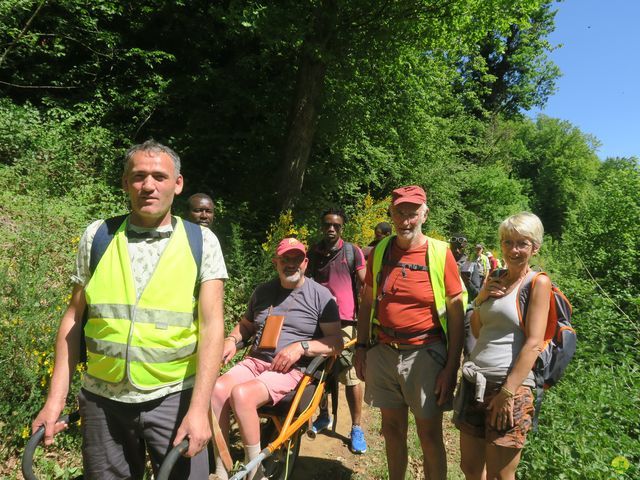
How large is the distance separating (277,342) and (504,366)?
153 centimetres

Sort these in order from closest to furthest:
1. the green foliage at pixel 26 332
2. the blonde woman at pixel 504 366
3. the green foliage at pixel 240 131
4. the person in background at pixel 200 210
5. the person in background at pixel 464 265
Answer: the blonde woman at pixel 504 366
the green foliage at pixel 26 332
the green foliage at pixel 240 131
the person in background at pixel 200 210
the person in background at pixel 464 265

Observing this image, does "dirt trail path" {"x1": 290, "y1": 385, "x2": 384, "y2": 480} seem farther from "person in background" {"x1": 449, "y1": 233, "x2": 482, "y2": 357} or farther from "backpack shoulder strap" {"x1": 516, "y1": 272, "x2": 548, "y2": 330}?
"person in background" {"x1": 449, "y1": 233, "x2": 482, "y2": 357}

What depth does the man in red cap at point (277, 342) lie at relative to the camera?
8.51 ft

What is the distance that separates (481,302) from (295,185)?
7067 mm

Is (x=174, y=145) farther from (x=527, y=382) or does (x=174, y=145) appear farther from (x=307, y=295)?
(x=527, y=382)

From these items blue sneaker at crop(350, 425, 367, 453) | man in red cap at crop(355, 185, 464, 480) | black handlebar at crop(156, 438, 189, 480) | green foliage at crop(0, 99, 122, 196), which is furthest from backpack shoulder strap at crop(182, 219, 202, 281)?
green foliage at crop(0, 99, 122, 196)

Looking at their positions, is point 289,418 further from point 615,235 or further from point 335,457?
point 615,235

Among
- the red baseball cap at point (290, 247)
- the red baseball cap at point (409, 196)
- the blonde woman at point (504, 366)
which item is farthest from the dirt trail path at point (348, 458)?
the red baseball cap at point (409, 196)

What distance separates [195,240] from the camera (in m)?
1.79

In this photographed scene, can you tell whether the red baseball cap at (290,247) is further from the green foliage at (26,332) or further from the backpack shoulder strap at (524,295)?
the green foliage at (26,332)

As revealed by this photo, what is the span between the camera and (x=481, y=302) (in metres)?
2.44

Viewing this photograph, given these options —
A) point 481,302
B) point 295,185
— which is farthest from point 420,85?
point 481,302

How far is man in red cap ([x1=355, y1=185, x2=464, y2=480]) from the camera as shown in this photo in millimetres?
2543

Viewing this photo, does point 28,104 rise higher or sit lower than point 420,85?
lower
